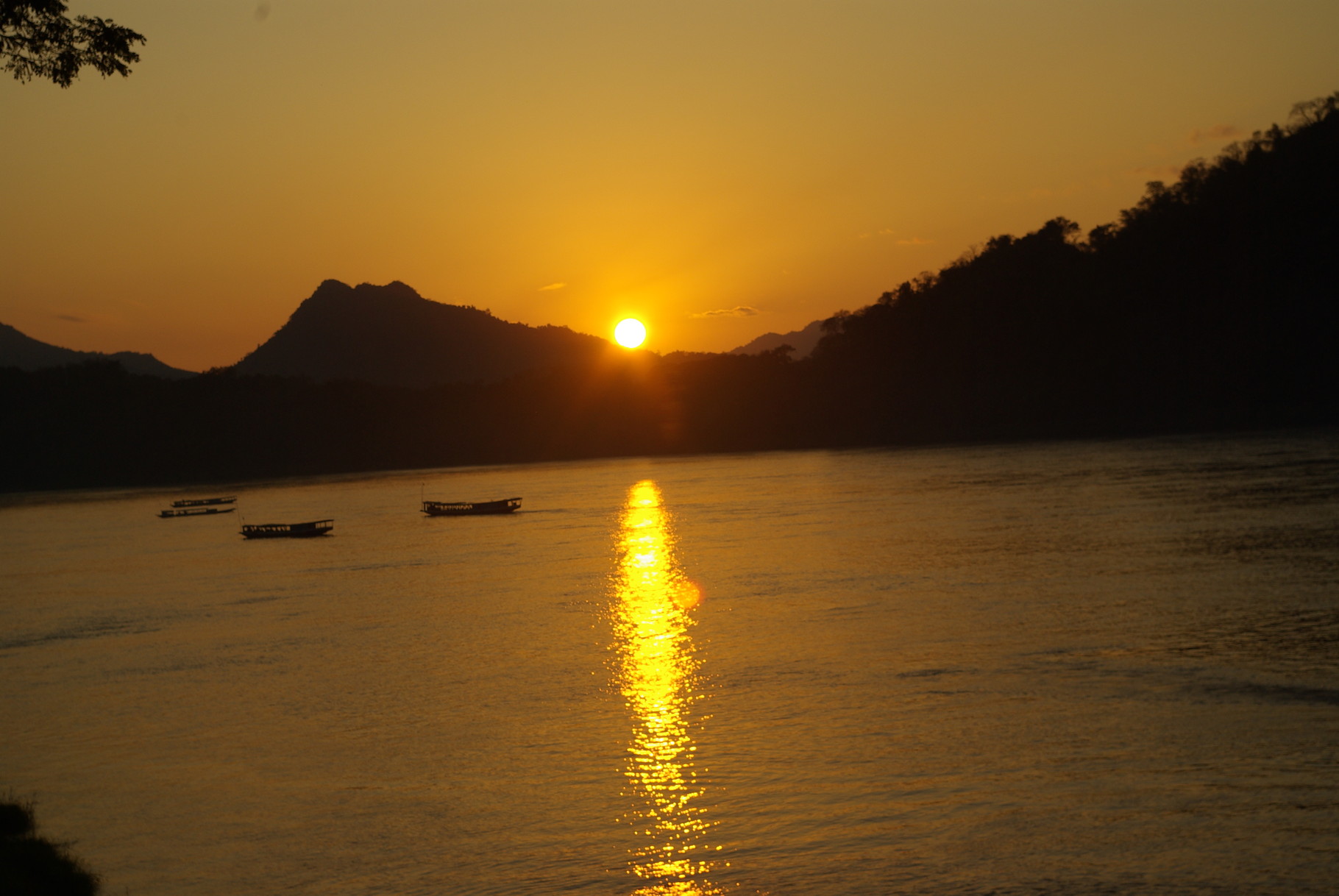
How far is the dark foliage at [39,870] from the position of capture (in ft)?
33.4

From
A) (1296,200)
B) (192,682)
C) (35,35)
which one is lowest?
(192,682)

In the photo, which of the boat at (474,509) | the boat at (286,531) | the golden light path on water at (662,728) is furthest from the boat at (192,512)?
the golden light path on water at (662,728)

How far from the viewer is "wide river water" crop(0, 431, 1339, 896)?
11.9m

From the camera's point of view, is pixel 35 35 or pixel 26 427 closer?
pixel 35 35

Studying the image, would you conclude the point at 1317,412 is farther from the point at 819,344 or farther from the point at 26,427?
the point at 26,427

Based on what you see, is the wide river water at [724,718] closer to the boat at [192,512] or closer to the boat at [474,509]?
the boat at [474,509]

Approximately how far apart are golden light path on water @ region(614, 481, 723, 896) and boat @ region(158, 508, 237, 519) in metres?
55.6

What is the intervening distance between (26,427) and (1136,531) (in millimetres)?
151810

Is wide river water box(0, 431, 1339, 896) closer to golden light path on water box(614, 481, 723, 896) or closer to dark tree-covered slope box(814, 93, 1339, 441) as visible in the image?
golden light path on water box(614, 481, 723, 896)

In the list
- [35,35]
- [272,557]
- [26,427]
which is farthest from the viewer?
[26,427]

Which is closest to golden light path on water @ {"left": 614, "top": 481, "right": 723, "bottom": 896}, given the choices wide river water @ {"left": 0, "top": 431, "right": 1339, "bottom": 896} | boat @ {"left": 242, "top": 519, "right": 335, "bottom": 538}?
wide river water @ {"left": 0, "top": 431, "right": 1339, "bottom": 896}

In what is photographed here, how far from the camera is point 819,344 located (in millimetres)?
161875

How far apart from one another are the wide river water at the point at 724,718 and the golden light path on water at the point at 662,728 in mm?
75

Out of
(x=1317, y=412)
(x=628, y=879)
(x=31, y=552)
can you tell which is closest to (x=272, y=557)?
(x=31, y=552)
